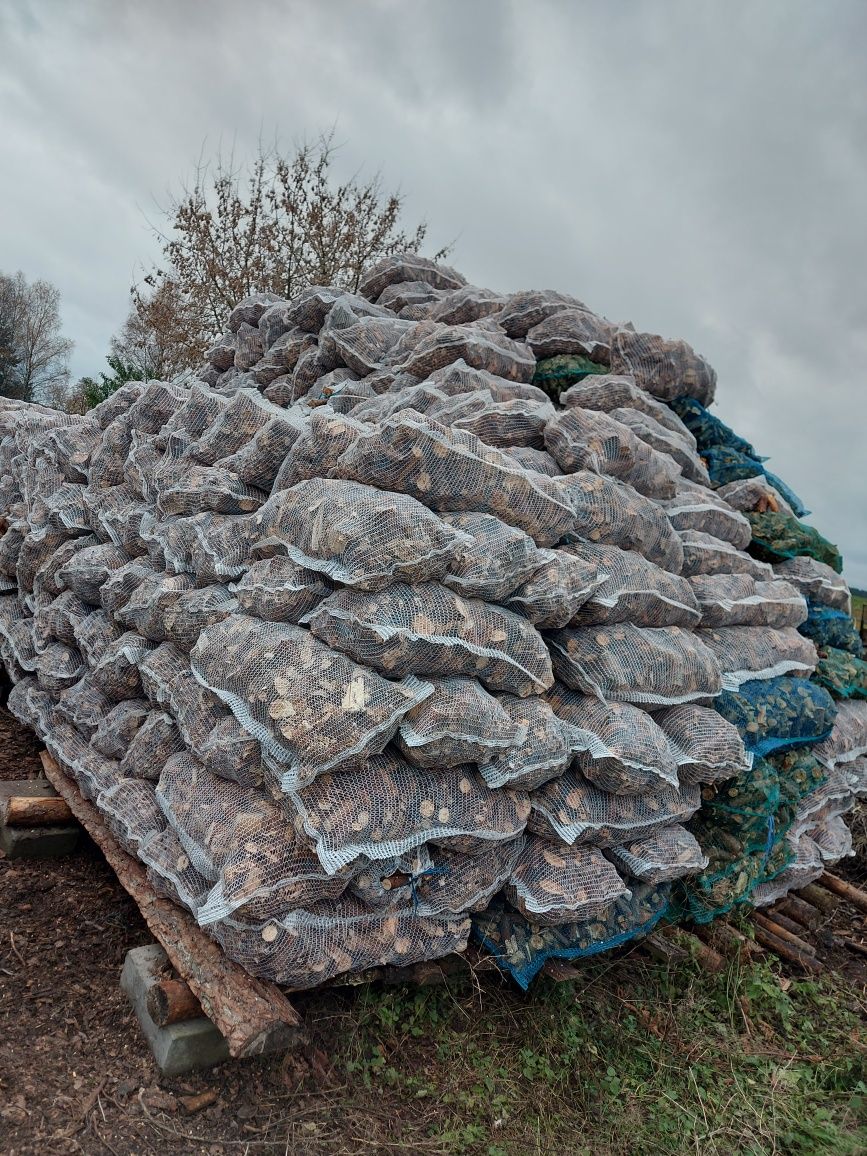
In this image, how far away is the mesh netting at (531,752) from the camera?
2.16 meters

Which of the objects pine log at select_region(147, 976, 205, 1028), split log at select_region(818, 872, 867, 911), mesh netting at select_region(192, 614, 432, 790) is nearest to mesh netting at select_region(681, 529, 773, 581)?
mesh netting at select_region(192, 614, 432, 790)

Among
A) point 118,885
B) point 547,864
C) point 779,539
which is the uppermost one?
point 779,539

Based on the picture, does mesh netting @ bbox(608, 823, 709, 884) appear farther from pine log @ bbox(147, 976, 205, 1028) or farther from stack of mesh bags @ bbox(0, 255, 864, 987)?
pine log @ bbox(147, 976, 205, 1028)

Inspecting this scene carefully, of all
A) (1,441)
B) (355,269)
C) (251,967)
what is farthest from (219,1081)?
(355,269)

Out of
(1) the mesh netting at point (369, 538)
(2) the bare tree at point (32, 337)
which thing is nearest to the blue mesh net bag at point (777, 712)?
(1) the mesh netting at point (369, 538)

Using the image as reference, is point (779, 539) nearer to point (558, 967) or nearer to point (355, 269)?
point (558, 967)

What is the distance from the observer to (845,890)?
3.72 meters

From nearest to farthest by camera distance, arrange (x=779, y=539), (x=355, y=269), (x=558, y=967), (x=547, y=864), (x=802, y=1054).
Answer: (x=547, y=864)
(x=558, y=967)
(x=802, y=1054)
(x=779, y=539)
(x=355, y=269)

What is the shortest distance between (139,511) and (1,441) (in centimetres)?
279

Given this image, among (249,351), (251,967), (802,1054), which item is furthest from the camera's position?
Answer: (249,351)

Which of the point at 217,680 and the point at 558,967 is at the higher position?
the point at 217,680

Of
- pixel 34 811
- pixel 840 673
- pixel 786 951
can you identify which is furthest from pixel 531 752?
pixel 34 811

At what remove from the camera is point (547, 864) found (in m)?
2.33

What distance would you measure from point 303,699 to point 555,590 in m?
0.85
